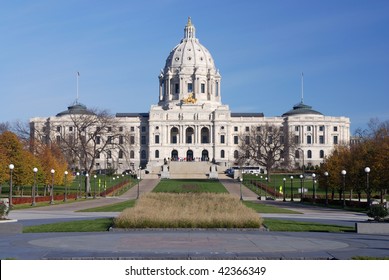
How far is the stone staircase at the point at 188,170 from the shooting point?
125 meters

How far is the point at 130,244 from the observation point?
2212cm

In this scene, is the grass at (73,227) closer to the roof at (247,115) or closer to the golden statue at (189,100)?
the golden statue at (189,100)

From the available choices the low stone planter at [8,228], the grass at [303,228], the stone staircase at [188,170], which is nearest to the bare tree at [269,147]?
the stone staircase at [188,170]

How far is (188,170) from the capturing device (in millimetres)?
131250

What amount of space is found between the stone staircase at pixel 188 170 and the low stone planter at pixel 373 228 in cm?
9374

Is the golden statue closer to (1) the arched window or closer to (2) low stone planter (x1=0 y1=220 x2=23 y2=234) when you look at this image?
(1) the arched window

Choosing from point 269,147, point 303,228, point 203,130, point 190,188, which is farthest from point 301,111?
point 303,228

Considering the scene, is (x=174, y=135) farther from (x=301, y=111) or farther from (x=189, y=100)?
(x=301, y=111)

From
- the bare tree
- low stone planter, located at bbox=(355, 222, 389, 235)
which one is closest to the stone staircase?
the bare tree

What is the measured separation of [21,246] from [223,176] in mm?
101725

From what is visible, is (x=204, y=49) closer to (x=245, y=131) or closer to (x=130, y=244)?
(x=245, y=131)

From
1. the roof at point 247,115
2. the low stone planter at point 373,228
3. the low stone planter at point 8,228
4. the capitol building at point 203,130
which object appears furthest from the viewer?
the roof at point 247,115

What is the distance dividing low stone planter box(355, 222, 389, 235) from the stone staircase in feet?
308
